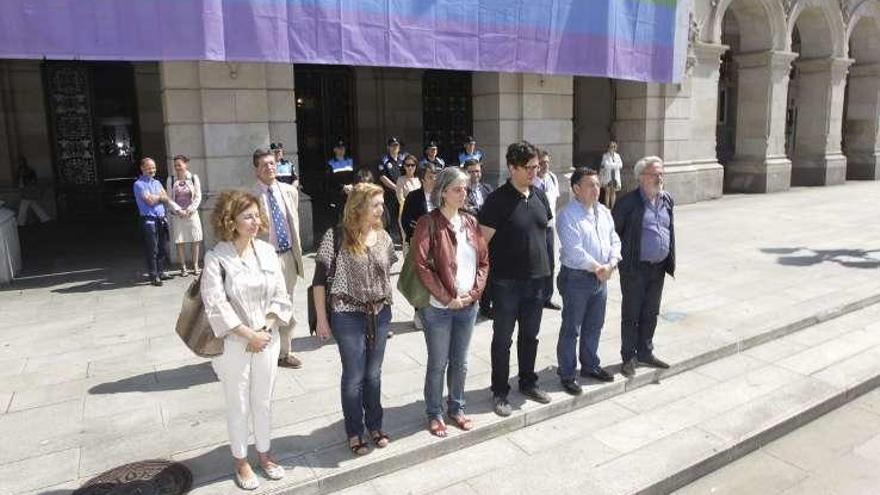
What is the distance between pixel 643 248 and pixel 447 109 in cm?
1547

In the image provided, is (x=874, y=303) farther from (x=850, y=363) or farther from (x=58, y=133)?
(x=58, y=133)

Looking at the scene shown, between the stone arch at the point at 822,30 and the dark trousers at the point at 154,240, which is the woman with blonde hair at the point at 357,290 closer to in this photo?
the dark trousers at the point at 154,240

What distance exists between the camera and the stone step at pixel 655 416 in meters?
4.19

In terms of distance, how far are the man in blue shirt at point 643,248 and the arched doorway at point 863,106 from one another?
2247 centimetres

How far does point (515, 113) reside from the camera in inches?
540

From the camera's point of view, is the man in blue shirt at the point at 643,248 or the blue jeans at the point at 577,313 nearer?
the blue jeans at the point at 577,313

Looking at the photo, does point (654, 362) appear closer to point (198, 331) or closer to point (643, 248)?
point (643, 248)

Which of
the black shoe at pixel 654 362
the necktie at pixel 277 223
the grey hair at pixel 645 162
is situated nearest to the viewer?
the grey hair at pixel 645 162

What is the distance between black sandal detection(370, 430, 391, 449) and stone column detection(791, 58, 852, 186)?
71.8ft

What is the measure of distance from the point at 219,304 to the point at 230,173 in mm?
7289

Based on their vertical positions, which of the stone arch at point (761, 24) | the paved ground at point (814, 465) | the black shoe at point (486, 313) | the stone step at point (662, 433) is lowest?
the paved ground at point (814, 465)

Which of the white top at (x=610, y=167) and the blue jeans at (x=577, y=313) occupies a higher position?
the white top at (x=610, y=167)

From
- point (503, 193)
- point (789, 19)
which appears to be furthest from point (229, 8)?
point (789, 19)

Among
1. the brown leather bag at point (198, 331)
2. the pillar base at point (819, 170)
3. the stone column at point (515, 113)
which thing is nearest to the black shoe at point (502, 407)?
the brown leather bag at point (198, 331)
